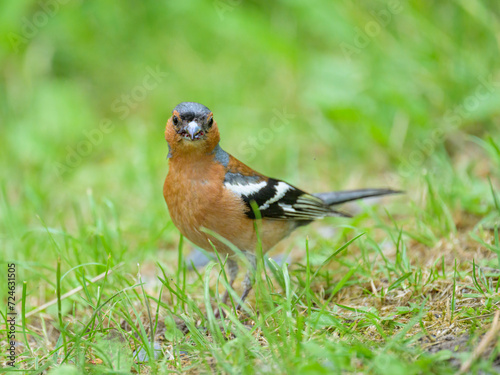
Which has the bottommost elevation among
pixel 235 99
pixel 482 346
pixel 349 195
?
pixel 482 346

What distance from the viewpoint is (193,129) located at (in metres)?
3.40

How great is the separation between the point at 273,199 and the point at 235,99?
12.8 ft

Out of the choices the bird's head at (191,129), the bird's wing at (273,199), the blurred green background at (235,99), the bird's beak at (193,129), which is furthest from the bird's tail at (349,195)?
the bird's beak at (193,129)

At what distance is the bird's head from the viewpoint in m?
3.45

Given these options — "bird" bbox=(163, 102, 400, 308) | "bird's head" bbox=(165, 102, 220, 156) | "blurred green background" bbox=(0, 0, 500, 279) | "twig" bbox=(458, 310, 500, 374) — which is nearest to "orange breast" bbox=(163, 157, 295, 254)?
"bird" bbox=(163, 102, 400, 308)

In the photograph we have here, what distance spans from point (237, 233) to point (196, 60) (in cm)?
539

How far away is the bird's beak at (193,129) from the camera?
3395 mm

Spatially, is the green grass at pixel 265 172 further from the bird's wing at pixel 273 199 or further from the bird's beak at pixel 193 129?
the bird's beak at pixel 193 129

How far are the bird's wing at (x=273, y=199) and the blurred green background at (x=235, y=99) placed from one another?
41.0 inches

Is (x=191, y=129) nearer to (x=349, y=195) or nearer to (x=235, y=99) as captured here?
(x=349, y=195)

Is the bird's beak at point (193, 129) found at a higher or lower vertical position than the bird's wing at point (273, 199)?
higher

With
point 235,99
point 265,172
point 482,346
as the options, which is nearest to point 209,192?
point 482,346

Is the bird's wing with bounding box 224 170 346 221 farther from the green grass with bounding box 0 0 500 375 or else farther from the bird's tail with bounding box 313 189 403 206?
the green grass with bounding box 0 0 500 375

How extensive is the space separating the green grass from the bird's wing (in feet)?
1.12
